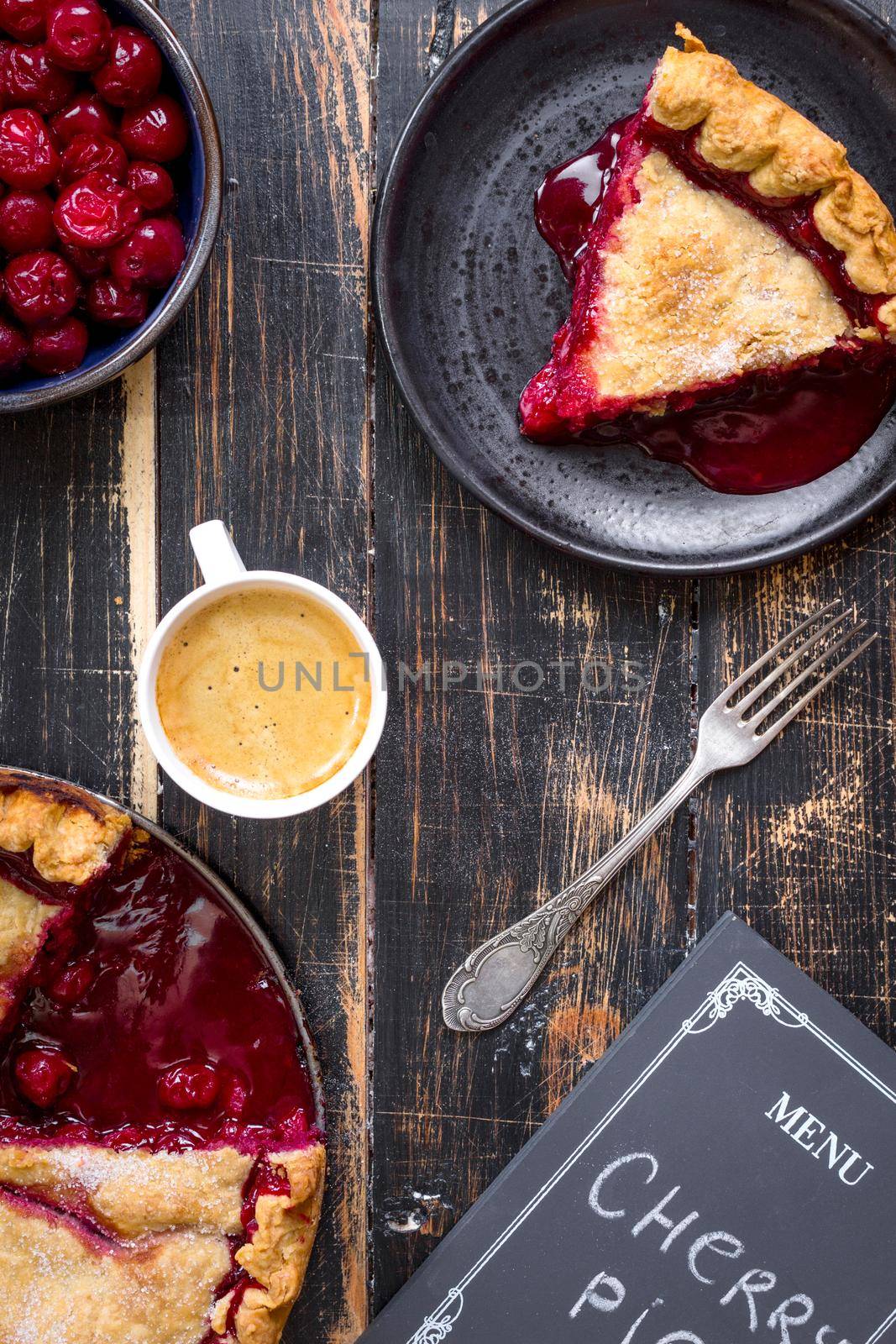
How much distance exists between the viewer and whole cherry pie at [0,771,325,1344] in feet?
5.83

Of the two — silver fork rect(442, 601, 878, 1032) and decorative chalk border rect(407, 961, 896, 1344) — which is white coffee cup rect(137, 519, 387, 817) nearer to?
silver fork rect(442, 601, 878, 1032)

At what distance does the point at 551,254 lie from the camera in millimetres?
1980

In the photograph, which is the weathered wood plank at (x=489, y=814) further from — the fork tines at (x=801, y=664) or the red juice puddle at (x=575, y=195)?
the red juice puddle at (x=575, y=195)

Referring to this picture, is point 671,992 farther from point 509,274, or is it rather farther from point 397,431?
point 509,274

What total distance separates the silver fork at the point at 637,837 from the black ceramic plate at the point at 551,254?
24 centimetres

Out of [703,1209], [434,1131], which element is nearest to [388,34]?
[434,1131]

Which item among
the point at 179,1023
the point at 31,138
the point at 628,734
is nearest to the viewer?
the point at 31,138

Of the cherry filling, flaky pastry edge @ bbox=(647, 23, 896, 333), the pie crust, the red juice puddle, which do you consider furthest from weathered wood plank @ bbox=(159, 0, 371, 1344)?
flaky pastry edge @ bbox=(647, 23, 896, 333)

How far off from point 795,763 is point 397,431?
998mm

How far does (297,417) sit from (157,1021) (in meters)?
1.13

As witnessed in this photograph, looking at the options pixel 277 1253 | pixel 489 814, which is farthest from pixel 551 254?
pixel 277 1253

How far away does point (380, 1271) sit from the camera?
78.5 inches

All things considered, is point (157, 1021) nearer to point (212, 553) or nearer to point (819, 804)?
point (212, 553)

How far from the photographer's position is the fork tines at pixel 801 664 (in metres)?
2.02
